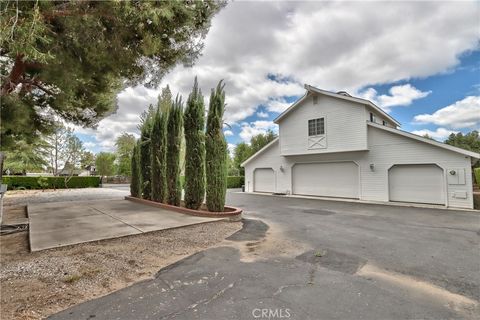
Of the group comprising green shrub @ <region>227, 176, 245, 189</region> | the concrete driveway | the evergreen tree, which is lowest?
the concrete driveway

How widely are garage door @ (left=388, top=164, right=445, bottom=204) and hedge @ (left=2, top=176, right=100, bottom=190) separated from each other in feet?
85.3

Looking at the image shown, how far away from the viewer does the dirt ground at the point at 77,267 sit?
8.82 feet

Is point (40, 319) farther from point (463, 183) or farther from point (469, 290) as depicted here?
point (463, 183)

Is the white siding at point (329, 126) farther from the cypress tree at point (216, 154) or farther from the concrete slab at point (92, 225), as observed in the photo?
the concrete slab at point (92, 225)

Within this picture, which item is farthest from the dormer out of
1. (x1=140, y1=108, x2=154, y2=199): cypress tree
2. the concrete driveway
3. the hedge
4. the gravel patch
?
the hedge

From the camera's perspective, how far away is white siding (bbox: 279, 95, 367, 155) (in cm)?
1289

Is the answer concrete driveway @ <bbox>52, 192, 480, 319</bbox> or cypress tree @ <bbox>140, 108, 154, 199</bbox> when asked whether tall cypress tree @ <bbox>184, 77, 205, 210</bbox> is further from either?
cypress tree @ <bbox>140, 108, 154, 199</bbox>

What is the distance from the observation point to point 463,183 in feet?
33.5

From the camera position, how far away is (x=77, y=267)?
356 centimetres

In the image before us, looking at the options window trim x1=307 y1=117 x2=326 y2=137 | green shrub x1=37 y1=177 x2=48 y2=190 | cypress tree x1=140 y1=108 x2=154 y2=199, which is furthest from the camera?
green shrub x1=37 y1=177 x2=48 y2=190

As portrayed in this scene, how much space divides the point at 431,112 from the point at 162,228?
18.9 m

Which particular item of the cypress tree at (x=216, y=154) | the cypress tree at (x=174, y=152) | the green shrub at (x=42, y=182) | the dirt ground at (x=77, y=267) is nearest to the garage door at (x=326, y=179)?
the cypress tree at (x=216, y=154)

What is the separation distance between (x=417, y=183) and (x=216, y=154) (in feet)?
32.2

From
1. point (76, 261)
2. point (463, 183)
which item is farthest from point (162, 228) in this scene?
point (463, 183)
